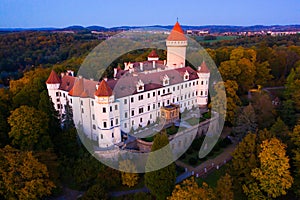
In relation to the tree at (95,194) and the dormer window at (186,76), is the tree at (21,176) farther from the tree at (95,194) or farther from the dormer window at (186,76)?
the dormer window at (186,76)

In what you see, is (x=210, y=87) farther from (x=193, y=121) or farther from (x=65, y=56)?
(x=65, y=56)

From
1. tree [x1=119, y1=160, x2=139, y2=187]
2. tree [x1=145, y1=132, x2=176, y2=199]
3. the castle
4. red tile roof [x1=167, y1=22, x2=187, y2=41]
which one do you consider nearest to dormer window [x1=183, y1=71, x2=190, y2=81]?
the castle

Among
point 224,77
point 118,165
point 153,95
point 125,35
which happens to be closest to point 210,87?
point 224,77

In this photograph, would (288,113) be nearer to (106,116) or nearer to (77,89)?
(106,116)

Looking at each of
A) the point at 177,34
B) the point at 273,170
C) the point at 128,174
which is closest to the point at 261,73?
the point at 177,34

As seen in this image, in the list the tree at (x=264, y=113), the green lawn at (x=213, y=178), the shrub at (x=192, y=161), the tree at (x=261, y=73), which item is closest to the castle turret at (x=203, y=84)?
the tree at (x=264, y=113)
